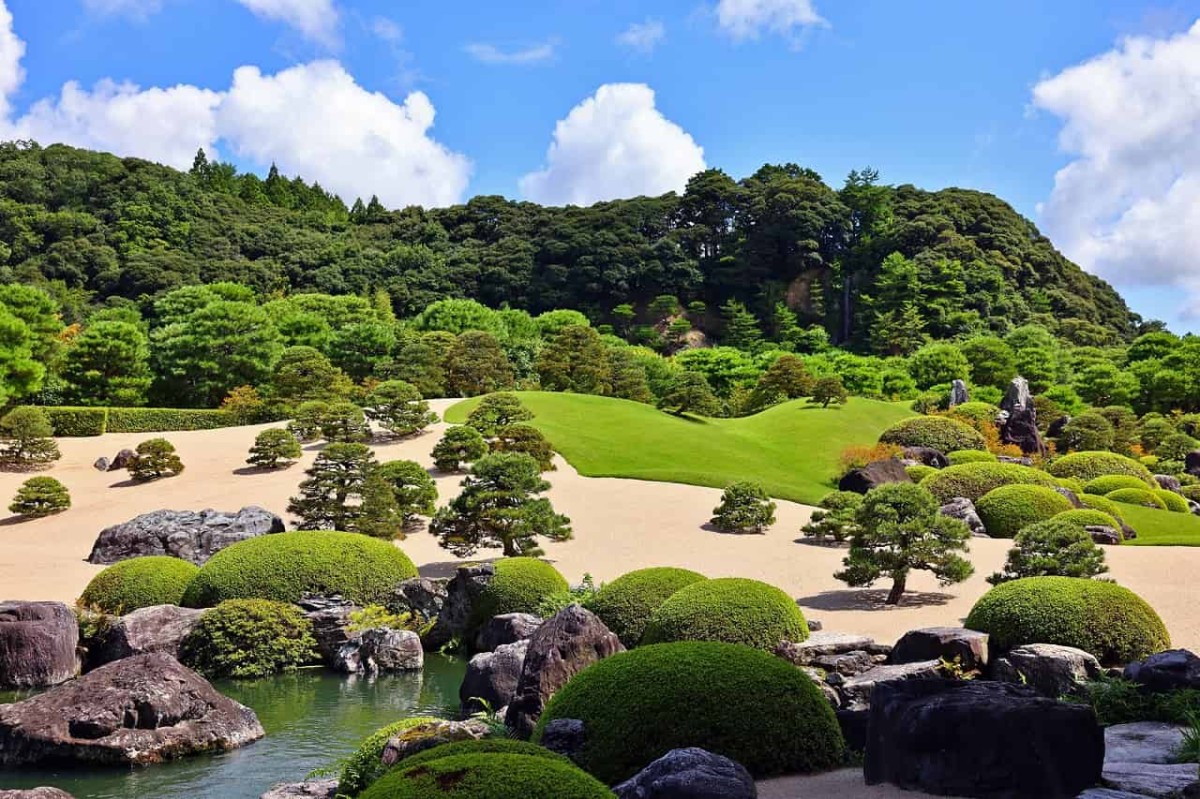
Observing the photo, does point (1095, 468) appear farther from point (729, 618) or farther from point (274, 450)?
point (274, 450)

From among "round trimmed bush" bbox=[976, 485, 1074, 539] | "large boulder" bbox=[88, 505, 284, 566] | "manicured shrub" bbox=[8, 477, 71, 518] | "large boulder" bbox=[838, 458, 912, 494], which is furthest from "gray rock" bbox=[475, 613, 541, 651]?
"manicured shrub" bbox=[8, 477, 71, 518]

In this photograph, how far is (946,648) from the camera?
444 inches

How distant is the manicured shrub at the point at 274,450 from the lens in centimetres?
2834

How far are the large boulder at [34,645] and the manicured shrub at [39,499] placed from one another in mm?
13155

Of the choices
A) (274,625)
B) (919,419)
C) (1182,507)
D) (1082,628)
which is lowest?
(274,625)

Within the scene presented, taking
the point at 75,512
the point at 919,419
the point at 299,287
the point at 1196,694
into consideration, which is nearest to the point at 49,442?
the point at 75,512

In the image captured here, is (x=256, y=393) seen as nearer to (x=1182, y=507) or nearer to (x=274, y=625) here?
(x=274, y=625)

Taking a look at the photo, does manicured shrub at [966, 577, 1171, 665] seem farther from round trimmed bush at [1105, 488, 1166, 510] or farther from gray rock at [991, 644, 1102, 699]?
round trimmed bush at [1105, 488, 1166, 510]

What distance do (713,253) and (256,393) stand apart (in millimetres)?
49406

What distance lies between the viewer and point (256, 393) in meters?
38.1

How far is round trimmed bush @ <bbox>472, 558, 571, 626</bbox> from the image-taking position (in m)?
15.7

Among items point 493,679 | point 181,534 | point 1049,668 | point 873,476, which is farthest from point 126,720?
point 873,476

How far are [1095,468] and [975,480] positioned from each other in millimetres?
7566

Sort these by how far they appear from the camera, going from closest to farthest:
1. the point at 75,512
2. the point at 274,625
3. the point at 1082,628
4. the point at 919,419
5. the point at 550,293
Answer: the point at 1082,628, the point at 274,625, the point at 75,512, the point at 919,419, the point at 550,293
